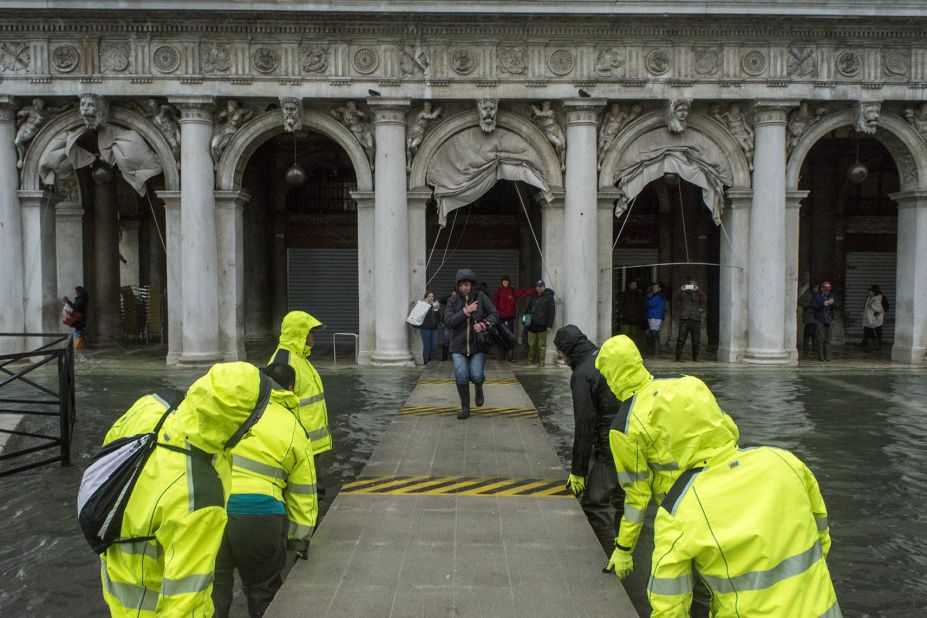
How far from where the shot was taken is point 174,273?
15.0 m

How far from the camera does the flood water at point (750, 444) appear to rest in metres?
4.65

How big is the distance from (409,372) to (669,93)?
7.65 metres

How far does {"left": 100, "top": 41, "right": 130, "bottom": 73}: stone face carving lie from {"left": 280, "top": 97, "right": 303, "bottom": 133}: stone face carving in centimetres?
316

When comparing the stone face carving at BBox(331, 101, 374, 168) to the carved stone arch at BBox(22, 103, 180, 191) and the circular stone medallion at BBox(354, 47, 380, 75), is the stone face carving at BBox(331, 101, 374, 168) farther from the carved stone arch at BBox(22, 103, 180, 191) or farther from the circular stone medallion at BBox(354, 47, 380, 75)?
the carved stone arch at BBox(22, 103, 180, 191)

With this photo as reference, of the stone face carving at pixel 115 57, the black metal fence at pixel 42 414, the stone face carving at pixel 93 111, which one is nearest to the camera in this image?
the black metal fence at pixel 42 414

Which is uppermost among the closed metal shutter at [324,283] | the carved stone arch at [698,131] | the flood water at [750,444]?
the carved stone arch at [698,131]

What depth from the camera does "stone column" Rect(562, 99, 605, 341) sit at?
14.8 metres

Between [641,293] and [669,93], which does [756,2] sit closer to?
[669,93]

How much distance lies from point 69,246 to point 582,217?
489 inches

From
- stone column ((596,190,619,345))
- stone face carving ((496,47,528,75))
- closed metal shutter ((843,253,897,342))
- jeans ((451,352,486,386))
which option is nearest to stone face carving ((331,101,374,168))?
stone face carving ((496,47,528,75))

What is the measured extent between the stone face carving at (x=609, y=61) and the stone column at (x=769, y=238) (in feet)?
9.85

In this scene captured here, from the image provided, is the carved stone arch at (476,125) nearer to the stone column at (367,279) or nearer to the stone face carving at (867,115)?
the stone column at (367,279)

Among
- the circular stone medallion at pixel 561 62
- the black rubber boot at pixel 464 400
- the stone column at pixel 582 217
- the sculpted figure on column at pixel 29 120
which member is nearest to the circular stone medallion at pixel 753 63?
the stone column at pixel 582 217

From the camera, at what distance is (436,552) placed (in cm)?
457
